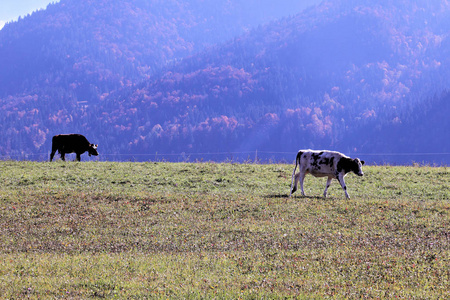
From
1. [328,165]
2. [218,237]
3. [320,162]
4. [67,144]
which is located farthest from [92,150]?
[218,237]

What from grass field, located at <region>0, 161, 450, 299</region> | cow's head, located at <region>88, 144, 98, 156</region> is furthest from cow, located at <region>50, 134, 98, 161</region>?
grass field, located at <region>0, 161, 450, 299</region>

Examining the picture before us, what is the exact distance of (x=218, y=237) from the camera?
56.2 ft

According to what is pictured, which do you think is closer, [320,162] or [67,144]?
[320,162]

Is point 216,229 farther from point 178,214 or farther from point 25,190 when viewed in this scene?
point 25,190

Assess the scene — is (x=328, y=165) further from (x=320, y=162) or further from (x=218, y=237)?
(x=218, y=237)

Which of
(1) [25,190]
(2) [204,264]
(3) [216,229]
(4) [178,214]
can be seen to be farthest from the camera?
(1) [25,190]

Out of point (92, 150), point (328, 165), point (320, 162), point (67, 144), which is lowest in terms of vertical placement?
point (328, 165)

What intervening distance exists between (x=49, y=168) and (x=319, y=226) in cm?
2251

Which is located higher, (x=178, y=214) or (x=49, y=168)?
(x=49, y=168)

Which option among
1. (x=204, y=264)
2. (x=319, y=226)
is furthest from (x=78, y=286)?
(x=319, y=226)

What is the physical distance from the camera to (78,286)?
11.4 m

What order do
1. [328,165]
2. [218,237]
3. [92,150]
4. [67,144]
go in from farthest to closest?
1. [92,150]
2. [67,144]
3. [328,165]
4. [218,237]

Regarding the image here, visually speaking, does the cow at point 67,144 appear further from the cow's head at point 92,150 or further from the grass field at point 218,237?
the grass field at point 218,237

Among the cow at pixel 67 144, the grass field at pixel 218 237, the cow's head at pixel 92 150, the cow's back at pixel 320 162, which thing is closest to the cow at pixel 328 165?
the cow's back at pixel 320 162
